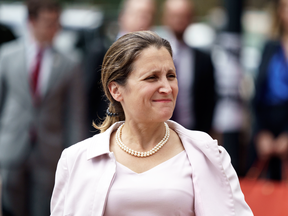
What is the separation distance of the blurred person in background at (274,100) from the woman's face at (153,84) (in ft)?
8.81

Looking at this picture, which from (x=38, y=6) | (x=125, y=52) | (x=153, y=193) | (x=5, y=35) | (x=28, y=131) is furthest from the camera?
(x=5, y=35)

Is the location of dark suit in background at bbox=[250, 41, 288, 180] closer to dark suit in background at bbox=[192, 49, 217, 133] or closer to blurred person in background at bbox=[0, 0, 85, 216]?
dark suit in background at bbox=[192, 49, 217, 133]

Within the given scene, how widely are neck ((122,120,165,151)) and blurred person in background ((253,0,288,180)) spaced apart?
2538 mm

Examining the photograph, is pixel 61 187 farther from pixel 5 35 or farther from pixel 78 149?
pixel 5 35

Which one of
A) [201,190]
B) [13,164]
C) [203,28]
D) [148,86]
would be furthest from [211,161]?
[203,28]

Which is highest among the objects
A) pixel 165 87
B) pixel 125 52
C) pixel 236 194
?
pixel 125 52

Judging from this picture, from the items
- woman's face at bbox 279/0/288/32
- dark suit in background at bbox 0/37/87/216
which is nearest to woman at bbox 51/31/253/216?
dark suit in background at bbox 0/37/87/216

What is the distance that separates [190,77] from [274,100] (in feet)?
3.01

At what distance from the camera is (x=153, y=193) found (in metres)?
2.61

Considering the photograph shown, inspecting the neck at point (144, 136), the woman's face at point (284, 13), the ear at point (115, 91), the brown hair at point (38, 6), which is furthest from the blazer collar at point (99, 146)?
the woman's face at point (284, 13)

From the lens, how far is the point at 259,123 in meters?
5.39

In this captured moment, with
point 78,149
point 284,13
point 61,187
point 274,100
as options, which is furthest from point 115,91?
point 284,13

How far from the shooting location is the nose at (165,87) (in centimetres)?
265

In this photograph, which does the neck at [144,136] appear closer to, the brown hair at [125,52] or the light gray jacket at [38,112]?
the brown hair at [125,52]
